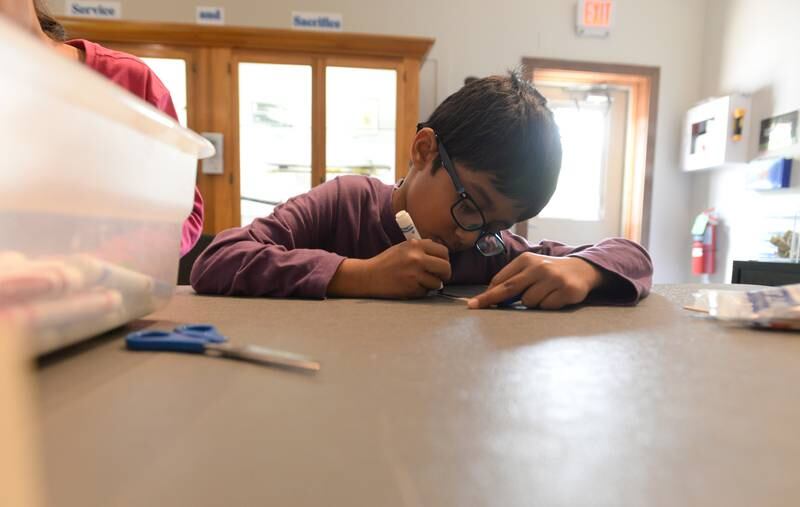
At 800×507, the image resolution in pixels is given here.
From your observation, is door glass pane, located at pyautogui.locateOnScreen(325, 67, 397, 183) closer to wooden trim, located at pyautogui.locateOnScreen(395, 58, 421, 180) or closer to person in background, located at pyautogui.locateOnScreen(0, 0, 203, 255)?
wooden trim, located at pyautogui.locateOnScreen(395, 58, 421, 180)

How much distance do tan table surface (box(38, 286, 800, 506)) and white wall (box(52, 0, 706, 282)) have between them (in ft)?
6.69

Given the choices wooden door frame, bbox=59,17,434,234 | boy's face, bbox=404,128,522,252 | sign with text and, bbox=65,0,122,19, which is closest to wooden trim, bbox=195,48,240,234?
wooden door frame, bbox=59,17,434,234

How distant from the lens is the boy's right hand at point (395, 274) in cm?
59

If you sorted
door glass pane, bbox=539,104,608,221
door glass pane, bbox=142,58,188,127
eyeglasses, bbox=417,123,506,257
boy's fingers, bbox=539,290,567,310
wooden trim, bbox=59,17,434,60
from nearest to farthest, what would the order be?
1. boy's fingers, bbox=539,290,567,310
2. eyeglasses, bbox=417,123,506,257
3. wooden trim, bbox=59,17,434,60
4. door glass pane, bbox=142,58,188,127
5. door glass pane, bbox=539,104,608,221

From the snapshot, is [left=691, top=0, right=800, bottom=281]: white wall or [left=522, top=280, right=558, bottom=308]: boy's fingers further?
[left=691, top=0, right=800, bottom=281]: white wall

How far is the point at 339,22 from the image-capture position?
86.6 inches

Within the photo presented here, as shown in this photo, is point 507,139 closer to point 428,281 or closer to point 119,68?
point 428,281

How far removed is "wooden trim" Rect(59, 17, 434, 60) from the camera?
1819 mm

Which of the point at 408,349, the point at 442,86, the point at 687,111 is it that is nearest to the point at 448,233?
the point at 408,349

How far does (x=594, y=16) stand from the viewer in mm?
2283

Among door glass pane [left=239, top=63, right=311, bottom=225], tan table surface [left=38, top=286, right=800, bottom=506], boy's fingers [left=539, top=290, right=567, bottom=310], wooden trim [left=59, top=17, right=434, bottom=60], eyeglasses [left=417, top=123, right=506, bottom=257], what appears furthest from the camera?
door glass pane [left=239, top=63, right=311, bottom=225]

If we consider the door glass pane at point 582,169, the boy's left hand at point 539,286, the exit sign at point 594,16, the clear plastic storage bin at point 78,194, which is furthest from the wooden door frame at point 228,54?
the clear plastic storage bin at point 78,194

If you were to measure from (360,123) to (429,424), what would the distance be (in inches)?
80.8

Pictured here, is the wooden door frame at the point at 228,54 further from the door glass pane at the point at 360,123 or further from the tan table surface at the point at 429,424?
the tan table surface at the point at 429,424
